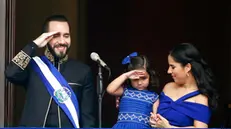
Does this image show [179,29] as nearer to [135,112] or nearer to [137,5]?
[137,5]

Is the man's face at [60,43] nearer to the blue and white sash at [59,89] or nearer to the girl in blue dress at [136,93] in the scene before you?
the blue and white sash at [59,89]

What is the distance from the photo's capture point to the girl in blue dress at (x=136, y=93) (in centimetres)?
331

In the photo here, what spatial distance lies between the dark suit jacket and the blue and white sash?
0.03 m

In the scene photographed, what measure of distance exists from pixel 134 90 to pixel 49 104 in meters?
0.48

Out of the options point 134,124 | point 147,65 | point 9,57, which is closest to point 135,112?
point 134,124

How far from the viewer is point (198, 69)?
10.8ft

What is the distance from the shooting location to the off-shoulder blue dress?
3199 millimetres

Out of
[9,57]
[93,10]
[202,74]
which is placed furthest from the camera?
[93,10]

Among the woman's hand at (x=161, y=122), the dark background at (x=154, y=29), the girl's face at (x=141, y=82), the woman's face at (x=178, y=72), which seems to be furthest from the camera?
the dark background at (x=154, y=29)

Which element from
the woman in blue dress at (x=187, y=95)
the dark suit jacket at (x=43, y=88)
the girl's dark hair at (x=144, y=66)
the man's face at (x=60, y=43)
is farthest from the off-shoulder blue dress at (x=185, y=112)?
the man's face at (x=60, y=43)

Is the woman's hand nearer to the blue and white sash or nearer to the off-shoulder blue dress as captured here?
the off-shoulder blue dress

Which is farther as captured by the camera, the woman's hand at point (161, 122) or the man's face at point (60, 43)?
the man's face at point (60, 43)

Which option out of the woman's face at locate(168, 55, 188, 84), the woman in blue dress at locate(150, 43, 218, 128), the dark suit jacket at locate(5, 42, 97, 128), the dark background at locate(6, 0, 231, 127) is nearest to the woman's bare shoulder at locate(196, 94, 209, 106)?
the woman in blue dress at locate(150, 43, 218, 128)

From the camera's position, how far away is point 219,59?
5.67 m
